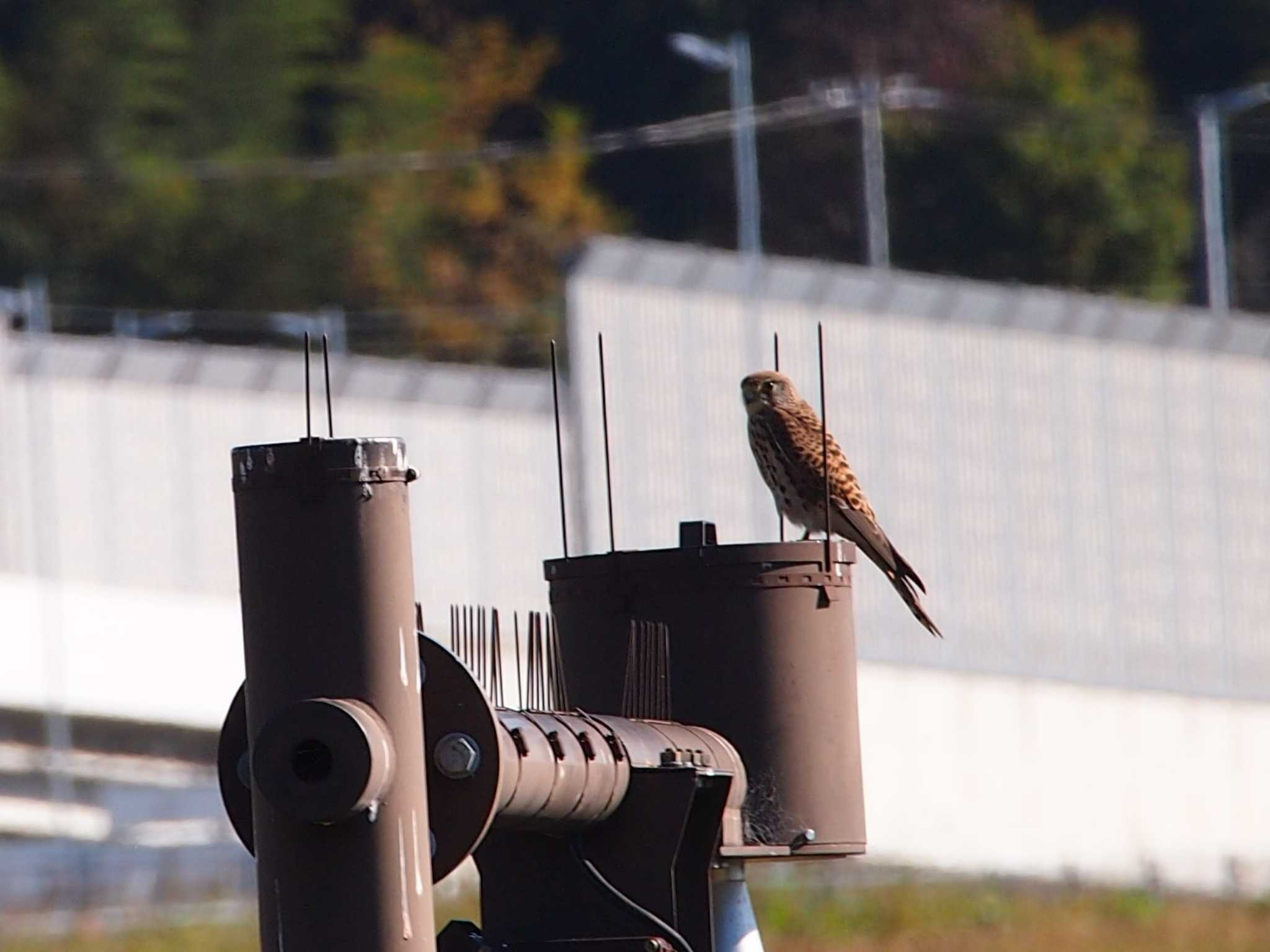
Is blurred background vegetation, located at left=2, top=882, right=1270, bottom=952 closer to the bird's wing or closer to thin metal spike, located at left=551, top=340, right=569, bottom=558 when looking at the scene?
the bird's wing

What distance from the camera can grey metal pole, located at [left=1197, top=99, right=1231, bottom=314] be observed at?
36.2 m

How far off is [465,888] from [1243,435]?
1722cm

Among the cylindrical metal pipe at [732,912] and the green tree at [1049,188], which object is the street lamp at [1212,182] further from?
the cylindrical metal pipe at [732,912]

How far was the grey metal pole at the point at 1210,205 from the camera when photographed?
119ft

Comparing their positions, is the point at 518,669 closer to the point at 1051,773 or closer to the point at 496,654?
the point at 496,654

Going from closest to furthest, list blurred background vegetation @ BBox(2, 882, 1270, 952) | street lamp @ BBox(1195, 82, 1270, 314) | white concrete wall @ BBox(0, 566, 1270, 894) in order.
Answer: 1. blurred background vegetation @ BBox(2, 882, 1270, 952)
2. white concrete wall @ BBox(0, 566, 1270, 894)
3. street lamp @ BBox(1195, 82, 1270, 314)

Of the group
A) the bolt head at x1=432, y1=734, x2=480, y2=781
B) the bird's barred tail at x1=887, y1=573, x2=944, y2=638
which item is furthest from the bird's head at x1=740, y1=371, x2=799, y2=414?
the bolt head at x1=432, y1=734, x2=480, y2=781

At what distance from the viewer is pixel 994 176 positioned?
68.2 m

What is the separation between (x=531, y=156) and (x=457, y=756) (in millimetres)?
67881

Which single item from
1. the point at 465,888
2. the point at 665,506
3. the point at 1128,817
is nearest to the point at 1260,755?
the point at 1128,817

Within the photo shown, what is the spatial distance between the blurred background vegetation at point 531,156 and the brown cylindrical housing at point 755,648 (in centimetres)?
5976

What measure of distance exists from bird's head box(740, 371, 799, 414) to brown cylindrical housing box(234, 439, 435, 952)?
490cm

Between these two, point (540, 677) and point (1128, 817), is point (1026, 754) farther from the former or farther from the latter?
point (540, 677)

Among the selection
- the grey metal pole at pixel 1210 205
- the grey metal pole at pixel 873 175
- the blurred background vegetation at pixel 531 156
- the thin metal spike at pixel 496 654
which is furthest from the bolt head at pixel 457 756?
the blurred background vegetation at pixel 531 156
